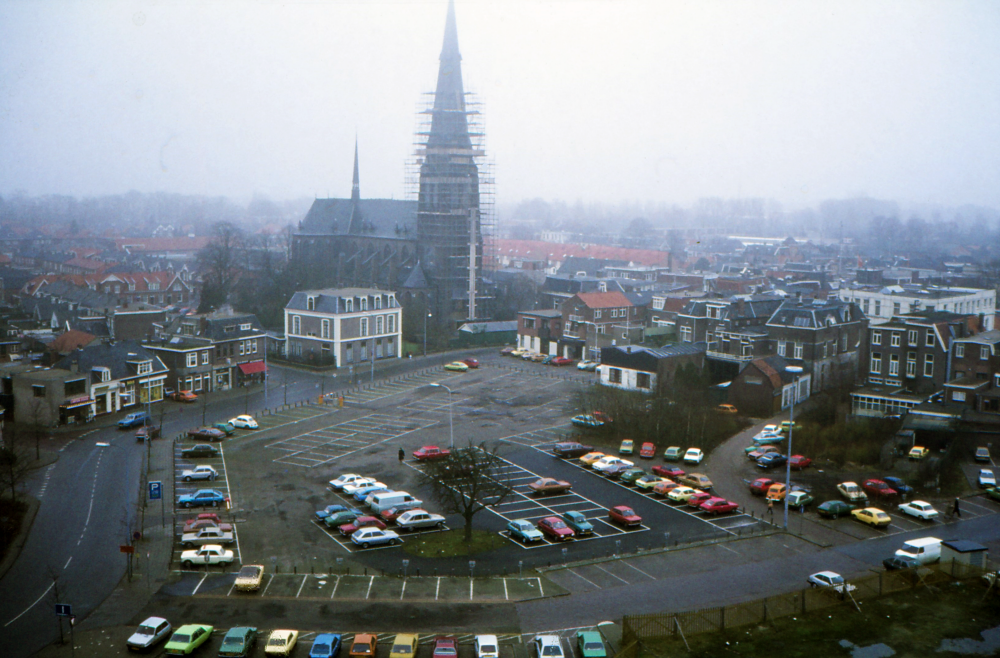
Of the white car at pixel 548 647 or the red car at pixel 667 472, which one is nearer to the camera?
the white car at pixel 548 647

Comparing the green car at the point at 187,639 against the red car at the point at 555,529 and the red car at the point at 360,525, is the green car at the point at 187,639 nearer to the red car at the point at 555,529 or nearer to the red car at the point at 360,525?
the red car at the point at 360,525

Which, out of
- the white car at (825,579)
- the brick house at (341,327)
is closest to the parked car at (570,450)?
the white car at (825,579)

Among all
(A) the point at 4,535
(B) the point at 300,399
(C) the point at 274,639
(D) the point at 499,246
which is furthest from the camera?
(D) the point at 499,246

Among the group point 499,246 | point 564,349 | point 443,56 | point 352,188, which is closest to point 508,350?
point 564,349

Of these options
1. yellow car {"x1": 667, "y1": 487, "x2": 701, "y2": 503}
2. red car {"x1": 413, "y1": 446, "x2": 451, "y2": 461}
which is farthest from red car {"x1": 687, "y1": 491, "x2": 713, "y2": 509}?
red car {"x1": 413, "y1": 446, "x2": 451, "y2": 461}

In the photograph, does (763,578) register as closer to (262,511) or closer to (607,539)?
→ (607,539)

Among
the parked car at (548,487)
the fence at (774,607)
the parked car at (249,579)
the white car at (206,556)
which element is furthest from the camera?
the parked car at (548,487)

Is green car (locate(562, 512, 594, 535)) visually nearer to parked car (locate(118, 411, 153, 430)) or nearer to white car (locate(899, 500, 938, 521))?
white car (locate(899, 500, 938, 521))

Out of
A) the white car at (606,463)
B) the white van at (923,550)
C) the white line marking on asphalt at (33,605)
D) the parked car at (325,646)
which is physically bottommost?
the white line marking on asphalt at (33,605)
